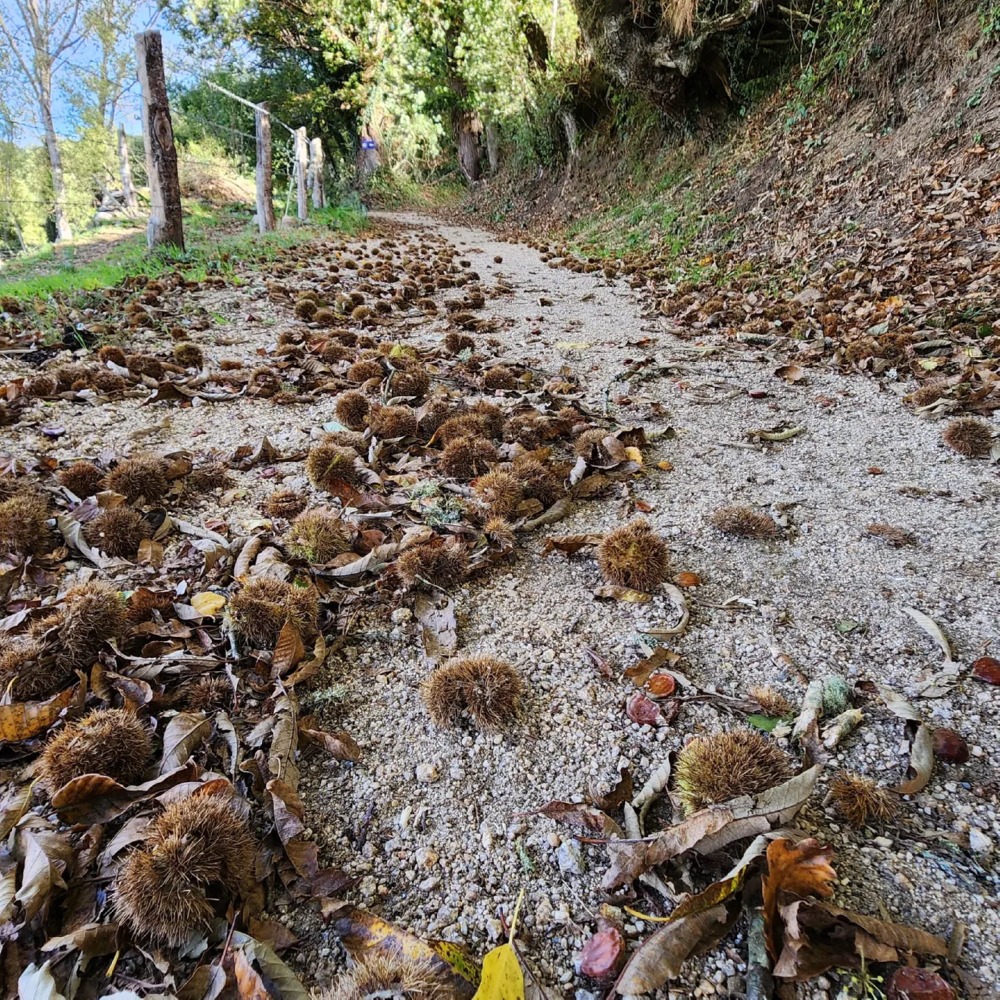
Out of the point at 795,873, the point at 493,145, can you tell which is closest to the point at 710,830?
the point at 795,873

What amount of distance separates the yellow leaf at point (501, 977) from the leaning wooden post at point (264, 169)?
13.5 metres

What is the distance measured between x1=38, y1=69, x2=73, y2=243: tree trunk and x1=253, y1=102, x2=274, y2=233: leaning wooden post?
13602 mm

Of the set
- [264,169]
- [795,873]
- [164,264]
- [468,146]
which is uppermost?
[468,146]

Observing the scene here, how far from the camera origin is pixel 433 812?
1202 mm

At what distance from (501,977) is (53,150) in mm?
30351

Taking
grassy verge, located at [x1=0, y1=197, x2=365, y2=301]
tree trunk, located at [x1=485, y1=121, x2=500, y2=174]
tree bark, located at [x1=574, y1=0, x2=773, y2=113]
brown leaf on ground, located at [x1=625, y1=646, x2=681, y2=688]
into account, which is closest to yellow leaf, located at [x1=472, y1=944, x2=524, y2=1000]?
brown leaf on ground, located at [x1=625, y1=646, x2=681, y2=688]

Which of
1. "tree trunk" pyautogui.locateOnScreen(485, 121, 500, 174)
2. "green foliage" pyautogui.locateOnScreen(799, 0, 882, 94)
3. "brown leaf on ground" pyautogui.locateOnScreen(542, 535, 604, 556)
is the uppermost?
"tree trunk" pyautogui.locateOnScreen(485, 121, 500, 174)

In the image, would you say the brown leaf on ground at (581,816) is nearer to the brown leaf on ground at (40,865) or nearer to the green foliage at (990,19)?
the brown leaf on ground at (40,865)

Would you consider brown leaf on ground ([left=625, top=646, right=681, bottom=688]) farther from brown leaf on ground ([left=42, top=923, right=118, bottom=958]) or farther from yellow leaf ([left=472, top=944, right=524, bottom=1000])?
brown leaf on ground ([left=42, top=923, right=118, bottom=958])

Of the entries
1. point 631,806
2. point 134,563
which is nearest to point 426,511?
point 134,563

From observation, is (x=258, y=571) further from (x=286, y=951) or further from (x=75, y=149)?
(x=75, y=149)

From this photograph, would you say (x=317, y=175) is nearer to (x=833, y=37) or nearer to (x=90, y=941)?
(x=833, y=37)

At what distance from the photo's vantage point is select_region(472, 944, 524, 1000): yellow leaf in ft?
2.88

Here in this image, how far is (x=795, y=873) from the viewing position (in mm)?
959
